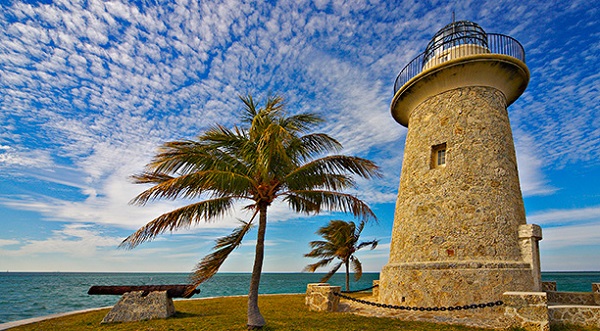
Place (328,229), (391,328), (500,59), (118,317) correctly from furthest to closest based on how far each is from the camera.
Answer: (328,229)
(500,59)
(118,317)
(391,328)

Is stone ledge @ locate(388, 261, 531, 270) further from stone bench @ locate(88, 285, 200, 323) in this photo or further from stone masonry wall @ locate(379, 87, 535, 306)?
stone bench @ locate(88, 285, 200, 323)

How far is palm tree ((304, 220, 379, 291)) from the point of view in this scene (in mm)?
17938

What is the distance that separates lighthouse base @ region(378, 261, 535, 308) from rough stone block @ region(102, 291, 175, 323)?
6.71 m

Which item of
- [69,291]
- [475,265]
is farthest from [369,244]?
[69,291]

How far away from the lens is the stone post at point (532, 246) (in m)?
9.11

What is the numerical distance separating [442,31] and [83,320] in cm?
1443

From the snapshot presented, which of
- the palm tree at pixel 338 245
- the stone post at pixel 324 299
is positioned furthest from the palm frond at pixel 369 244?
the stone post at pixel 324 299

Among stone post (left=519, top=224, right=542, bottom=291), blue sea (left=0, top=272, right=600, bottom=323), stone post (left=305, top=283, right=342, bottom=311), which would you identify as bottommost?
blue sea (left=0, top=272, right=600, bottom=323)

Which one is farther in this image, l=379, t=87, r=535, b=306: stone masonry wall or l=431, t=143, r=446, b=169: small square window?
l=431, t=143, r=446, b=169: small square window

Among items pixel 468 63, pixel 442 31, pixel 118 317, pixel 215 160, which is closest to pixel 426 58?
pixel 442 31

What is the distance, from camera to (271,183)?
28.8 ft

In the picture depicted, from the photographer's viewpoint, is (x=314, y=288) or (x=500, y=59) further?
(x=314, y=288)

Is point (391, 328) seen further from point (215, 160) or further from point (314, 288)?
point (215, 160)

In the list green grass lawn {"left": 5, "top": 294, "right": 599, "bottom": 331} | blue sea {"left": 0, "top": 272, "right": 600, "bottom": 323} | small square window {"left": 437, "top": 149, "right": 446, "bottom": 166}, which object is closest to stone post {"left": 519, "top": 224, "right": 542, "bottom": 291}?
green grass lawn {"left": 5, "top": 294, "right": 599, "bottom": 331}
